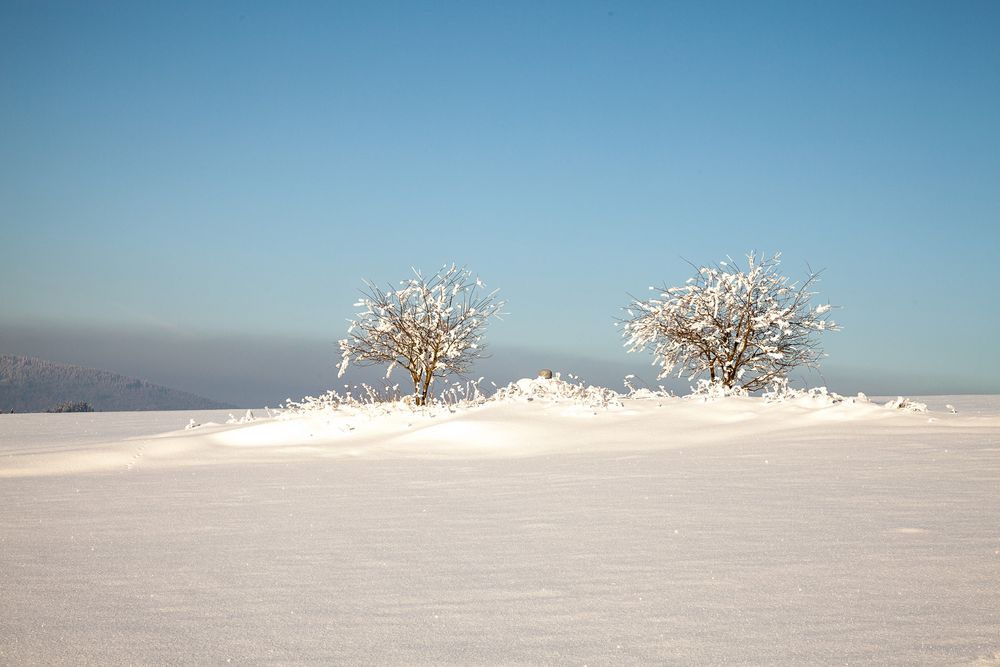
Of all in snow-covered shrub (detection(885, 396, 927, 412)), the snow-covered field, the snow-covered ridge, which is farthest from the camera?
snow-covered shrub (detection(885, 396, 927, 412))

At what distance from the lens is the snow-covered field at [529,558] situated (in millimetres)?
3168

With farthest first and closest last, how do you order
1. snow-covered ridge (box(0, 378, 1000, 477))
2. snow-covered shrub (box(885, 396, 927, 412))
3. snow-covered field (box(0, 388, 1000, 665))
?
1. snow-covered shrub (box(885, 396, 927, 412))
2. snow-covered ridge (box(0, 378, 1000, 477))
3. snow-covered field (box(0, 388, 1000, 665))

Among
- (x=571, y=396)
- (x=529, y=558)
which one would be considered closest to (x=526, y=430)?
(x=571, y=396)

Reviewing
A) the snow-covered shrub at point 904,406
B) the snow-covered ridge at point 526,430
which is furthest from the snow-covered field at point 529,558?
the snow-covered shrub at point 904,406

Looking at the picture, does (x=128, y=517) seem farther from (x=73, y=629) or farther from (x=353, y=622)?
(x=353, y=622)

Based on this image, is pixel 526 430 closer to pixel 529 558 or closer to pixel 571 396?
pixel 571 396

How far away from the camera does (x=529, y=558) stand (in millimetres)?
4551

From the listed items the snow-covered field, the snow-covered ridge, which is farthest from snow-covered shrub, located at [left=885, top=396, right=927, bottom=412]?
the snow-covered field

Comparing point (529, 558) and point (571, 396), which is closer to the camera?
point (529, 558)

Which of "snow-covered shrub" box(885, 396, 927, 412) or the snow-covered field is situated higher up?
"snow-covered shrub" box(885, 396, 927, 412)

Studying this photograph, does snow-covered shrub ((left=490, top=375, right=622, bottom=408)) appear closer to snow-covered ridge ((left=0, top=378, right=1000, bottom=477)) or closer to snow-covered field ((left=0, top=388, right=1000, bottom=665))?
snow-covered ridge ((left=0, top=378, right=1000, bottom=477))

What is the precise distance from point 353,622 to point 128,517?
12.4 feet

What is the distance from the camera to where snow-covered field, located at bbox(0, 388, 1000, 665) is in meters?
3.17

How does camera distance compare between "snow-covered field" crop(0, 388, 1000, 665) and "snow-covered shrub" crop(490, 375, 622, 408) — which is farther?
"snow-covered shrub" crop(490, 375, 622, 408)
